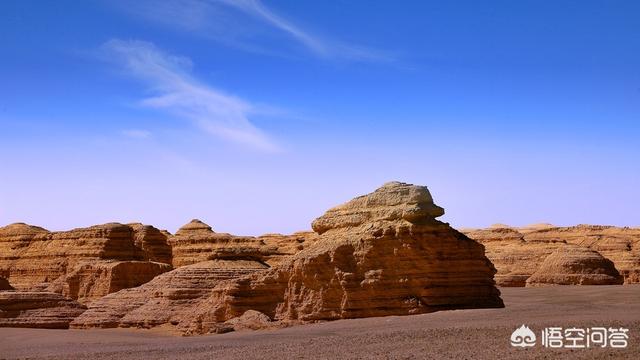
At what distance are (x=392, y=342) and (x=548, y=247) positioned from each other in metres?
49.3

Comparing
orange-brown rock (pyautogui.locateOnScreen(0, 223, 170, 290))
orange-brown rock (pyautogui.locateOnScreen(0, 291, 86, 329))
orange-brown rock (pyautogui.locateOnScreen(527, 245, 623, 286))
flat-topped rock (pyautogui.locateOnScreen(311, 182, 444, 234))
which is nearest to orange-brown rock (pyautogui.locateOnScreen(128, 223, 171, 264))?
orange-brown rock (pyautogui.locateOnScreen(0, 223, 170, 290))

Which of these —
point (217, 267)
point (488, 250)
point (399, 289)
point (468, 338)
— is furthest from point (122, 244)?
point (468, 338)

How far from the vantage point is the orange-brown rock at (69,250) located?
196ft

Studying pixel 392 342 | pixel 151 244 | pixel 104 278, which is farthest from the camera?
pixel 151 244

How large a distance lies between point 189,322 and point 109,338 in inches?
116

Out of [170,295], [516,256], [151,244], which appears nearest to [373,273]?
[170,295]

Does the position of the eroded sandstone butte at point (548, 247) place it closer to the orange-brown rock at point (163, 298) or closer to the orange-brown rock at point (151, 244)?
the orange-brown rock at point (151, 244)

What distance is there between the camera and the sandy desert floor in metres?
16.3

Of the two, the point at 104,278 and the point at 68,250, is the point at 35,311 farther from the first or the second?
the point at 68,250

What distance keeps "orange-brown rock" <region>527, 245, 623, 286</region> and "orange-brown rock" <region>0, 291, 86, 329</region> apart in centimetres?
2999

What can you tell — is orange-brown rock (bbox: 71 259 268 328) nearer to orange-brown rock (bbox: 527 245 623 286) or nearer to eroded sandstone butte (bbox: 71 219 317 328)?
eroded sandstone butte (bbox: 71 219 317 328)

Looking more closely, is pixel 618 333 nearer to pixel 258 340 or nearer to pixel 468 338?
pixel 468 338

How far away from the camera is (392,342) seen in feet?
60.4

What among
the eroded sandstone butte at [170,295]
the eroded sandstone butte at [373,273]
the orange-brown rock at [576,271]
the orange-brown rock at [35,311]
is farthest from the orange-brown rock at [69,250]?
the eroded sandstone butte at [373,273]
